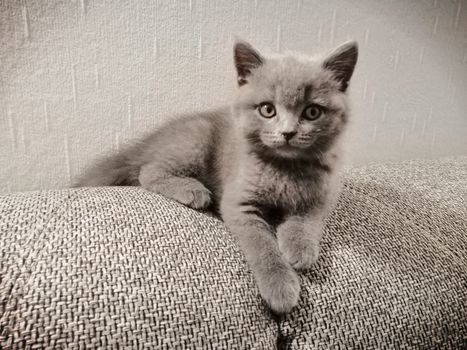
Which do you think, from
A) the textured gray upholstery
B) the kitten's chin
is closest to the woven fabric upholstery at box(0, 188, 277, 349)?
the textured gray upholstery

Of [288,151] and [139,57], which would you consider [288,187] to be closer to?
Answer: [288,151]

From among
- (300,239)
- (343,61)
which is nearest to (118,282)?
(300,239)

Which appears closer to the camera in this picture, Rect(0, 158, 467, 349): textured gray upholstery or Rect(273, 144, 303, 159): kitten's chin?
Rect(0, 158, 467, 349): textured gray upholstery

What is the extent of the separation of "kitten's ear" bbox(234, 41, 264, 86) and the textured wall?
0.34m

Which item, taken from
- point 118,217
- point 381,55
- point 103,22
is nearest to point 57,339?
point 118,217

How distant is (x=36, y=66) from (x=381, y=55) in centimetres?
A: 113

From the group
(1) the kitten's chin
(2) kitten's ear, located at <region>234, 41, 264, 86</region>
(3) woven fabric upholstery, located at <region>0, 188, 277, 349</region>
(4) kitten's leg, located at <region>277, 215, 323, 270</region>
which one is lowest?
(4) kitten's leg, located at <region>277, 215, 323, 270</region>

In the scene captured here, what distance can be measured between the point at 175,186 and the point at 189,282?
1.16 feet

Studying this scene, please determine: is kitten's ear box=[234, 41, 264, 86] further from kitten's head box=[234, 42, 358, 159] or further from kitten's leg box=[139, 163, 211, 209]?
kitten's leg box=[139, 163, 211, 209]

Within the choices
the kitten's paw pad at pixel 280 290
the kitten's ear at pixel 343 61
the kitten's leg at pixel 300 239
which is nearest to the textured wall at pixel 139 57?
the kitten's ear at pixel 343 61

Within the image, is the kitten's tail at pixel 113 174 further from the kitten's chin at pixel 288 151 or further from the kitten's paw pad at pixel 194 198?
the kitten's chin at pixel 288 151

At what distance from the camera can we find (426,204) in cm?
106

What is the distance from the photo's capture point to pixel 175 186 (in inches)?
38.1

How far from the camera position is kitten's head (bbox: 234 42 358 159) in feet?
2.74
